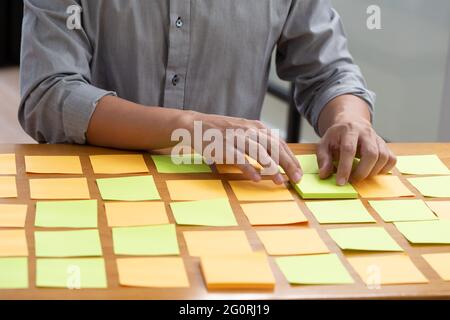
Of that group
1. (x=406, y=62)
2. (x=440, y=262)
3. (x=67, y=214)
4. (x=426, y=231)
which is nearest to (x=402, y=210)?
(x=426, y=231)

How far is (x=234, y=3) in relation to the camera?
1.69 metres

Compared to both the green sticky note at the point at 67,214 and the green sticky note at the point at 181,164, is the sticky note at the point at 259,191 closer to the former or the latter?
Answer: the green sticky note at the point at 181,164

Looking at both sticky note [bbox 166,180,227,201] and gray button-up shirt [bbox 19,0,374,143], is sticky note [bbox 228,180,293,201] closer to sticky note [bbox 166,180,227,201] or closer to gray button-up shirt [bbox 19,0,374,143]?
sticky note [bbox 166,180,227,201]

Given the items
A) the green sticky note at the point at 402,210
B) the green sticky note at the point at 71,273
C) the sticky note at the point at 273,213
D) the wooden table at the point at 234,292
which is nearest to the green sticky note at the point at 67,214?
the wooden table at the point at 234,292

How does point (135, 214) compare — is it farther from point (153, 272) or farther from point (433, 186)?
point (433, 186)

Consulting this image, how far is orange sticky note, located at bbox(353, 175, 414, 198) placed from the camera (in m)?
1.39

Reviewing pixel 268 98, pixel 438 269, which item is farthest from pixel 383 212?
pixel 268 98

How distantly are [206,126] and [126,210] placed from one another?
26 centimetres

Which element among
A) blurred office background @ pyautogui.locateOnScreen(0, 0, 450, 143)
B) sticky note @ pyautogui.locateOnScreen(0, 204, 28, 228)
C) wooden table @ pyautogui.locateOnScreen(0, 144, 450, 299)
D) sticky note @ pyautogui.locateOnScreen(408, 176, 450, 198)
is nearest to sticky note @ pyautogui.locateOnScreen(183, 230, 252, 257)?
wooden table @ pyautogui.locateOnScreen(0, 144, 450, 299)

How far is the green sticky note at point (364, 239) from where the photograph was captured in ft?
3.87

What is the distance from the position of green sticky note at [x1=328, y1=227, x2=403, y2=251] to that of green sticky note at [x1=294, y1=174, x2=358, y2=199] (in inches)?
5.1

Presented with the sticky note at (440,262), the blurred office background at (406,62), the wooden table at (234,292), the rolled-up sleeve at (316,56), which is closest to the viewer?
the wooden table at (234,292)

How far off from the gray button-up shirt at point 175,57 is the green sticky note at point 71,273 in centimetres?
46
